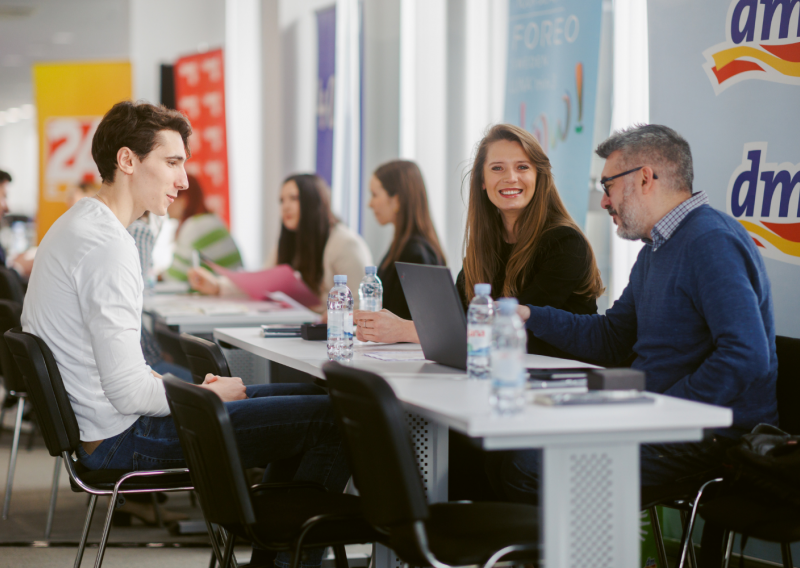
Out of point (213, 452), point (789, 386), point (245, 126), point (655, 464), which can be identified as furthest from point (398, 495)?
point (245, 126)

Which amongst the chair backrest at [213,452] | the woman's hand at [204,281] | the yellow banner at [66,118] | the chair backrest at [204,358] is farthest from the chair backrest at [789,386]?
the yellow banner at [66,118]

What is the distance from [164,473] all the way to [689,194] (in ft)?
5.10

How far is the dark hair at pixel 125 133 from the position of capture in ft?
7.62

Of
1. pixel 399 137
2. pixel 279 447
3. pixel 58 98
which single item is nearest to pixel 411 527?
pixel 279 447

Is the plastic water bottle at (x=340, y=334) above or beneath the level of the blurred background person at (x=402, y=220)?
beneath

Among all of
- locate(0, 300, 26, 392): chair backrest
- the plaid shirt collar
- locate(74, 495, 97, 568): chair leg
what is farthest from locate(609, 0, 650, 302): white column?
locate(0, 300, 26, 392): chair backrest

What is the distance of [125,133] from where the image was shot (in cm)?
232

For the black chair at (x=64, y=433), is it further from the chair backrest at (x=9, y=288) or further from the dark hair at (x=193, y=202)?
the dark hair at (x=193, y=202)

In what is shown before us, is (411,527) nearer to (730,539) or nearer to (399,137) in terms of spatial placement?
(730,539)

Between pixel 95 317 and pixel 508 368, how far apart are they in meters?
1.08

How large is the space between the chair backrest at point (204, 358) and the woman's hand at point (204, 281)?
8.12 ft

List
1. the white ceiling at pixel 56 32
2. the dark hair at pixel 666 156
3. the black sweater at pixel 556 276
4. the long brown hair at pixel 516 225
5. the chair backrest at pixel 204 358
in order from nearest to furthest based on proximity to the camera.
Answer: the dark hair at pixel 666 156 < the chair backrest at pixel 204 358 < the black sweater at pixel 556 276 < the long brown hair at pixel 516 225 < the white ceiling at pixel 56 32

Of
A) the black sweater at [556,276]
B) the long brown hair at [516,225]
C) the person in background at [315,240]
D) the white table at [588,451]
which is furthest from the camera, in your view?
the person in background at [315,240]

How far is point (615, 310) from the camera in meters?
2.46
